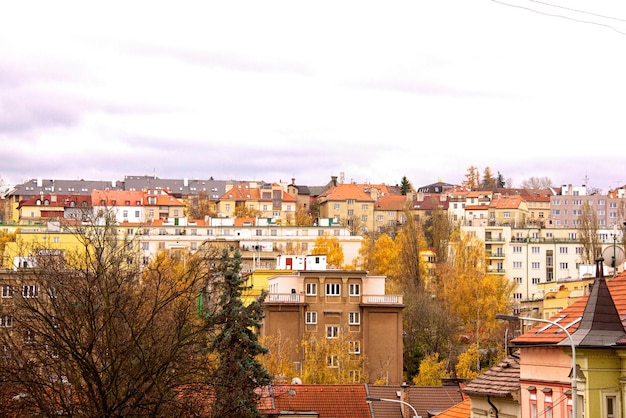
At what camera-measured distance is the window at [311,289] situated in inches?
Answer: 4471

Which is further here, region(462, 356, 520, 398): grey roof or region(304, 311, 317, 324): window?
region(304, 311, 317, 324): window

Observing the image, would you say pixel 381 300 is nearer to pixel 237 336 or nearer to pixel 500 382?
pixel 237 336

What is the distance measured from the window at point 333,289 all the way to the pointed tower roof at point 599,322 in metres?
81.6

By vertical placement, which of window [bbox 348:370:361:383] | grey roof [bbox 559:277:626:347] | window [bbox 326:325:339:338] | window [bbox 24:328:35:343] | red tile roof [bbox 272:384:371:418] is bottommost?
window [bbox 348:370:361:383]

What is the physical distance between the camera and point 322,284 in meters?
114

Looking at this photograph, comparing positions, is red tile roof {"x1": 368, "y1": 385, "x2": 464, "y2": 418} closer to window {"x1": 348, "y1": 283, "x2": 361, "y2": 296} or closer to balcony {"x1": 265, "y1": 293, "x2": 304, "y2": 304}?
balcony {"x1": 265, "y1": 293, "x2": 304, "y2": 304}

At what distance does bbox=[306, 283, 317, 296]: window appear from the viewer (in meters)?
114

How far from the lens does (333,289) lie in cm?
11394

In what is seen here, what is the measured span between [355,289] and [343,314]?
241 cm

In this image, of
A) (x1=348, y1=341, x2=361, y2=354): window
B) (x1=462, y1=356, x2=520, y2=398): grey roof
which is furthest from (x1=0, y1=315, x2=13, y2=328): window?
(x1=348, y1=341, x2=361, y2=354): window

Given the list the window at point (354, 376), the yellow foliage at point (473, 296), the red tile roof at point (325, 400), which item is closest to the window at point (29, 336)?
the red tile roof at point (325, 400)

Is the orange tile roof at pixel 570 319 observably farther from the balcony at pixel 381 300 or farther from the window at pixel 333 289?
the window at pixel 333 289

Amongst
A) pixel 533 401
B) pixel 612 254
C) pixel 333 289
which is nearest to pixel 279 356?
pixel 333 289

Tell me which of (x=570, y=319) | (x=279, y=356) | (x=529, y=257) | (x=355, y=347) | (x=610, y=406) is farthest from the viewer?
(x=529, y=257)
